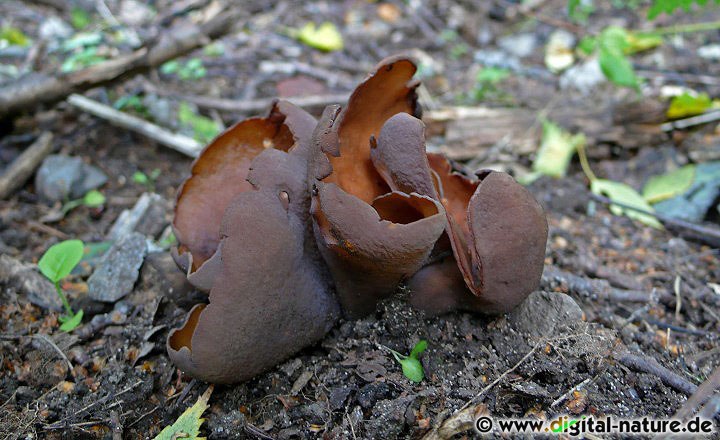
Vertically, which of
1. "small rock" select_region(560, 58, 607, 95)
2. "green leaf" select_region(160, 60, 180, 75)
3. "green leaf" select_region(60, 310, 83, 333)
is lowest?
"small rock" select_region(560, 58, 607, 95)

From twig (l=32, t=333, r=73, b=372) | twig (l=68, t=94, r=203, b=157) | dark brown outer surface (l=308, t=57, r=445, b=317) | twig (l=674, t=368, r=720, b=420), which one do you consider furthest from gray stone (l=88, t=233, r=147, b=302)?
twig (l=674, t=368, r=720, b=420)

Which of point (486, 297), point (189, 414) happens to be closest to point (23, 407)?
point (189, 414)

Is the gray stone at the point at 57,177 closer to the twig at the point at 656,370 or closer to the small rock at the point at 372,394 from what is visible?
the small rock at the point at 372,394

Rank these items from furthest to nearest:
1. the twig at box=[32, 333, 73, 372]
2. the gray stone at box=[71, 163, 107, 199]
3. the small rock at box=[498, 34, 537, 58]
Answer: the small rock at box=[498, 34, 537, 58] → the gray stone at box=[71, 163, 107, 199] → the twig at box=[32, 333, 73, 372]

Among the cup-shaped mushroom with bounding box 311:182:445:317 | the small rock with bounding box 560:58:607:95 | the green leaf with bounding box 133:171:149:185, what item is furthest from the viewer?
the small rock with bounding box 560:58:607:95

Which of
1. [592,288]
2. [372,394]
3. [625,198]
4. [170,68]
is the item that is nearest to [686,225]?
[625,198]

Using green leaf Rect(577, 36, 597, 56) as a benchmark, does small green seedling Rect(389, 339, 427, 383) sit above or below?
above

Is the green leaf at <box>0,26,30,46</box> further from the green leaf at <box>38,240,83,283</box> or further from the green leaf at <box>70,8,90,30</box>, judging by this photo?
the green leaf at <box>38,240,83,283</box>

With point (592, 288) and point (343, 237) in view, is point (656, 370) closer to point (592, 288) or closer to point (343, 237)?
point (592, 288)
